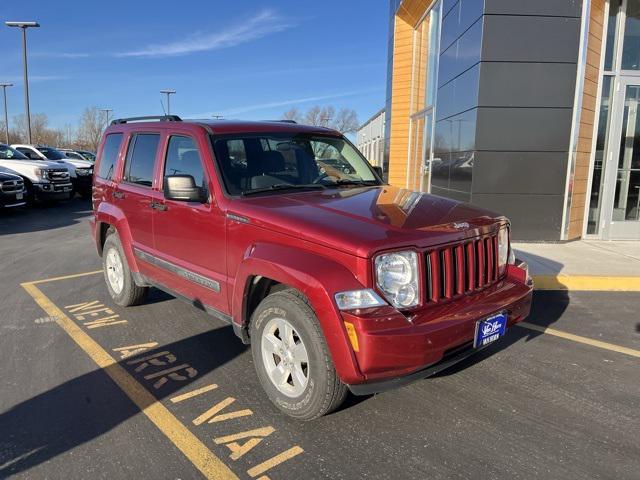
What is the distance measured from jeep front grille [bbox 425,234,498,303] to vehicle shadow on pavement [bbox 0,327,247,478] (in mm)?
1952

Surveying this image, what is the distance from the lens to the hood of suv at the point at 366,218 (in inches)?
115

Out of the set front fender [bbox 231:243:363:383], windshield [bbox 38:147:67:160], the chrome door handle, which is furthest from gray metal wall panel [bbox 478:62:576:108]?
windshield [bbox 38:147:67:160]

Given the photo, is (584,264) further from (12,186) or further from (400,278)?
(12,186)

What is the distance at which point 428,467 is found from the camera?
2.73 metres

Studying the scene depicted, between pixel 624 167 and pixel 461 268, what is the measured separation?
775 centimetres

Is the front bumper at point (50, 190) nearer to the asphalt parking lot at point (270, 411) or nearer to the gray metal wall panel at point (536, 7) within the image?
the asphalt parking lot at point (270, 411)

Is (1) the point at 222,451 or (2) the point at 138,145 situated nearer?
(1) the point at 222,451

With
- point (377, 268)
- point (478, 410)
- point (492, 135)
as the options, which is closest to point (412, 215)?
point (377, 268)

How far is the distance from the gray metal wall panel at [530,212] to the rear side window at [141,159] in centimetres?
592

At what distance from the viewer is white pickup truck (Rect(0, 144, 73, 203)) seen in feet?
50.9

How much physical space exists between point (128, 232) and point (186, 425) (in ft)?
8.42

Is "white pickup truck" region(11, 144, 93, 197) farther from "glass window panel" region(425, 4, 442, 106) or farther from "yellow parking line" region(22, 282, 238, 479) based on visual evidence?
"yellow parking line" region(22, 282, 238, 479)

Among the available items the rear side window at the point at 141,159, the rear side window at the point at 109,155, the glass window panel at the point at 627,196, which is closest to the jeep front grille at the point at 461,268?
the rear side window at the point at 141,159

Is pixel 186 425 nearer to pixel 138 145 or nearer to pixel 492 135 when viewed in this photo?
pixel 138 145
